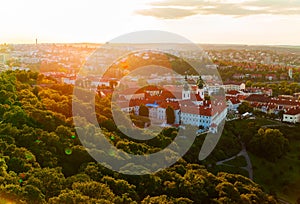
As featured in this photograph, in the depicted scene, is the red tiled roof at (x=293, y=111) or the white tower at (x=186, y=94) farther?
the white tower at (x=186, y=94)

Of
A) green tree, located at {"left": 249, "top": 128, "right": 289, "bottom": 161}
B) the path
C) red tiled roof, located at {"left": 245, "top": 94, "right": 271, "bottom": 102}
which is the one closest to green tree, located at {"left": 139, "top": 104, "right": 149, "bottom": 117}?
the path

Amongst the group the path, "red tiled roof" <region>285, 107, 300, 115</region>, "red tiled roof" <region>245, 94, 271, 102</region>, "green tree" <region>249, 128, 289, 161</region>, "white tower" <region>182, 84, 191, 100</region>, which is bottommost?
the path

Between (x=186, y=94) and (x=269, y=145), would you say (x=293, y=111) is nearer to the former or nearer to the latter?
(x=186, y=94)

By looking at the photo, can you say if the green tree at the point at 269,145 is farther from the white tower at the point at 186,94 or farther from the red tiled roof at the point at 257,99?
the red tiled roof at the point at 257,99

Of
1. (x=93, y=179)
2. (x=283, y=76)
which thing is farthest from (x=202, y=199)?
(x=283, y=76)

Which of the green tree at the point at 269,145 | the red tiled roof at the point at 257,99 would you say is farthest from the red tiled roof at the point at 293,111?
the green tree at the point at 269,145

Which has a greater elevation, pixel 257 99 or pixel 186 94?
pixel 186 94

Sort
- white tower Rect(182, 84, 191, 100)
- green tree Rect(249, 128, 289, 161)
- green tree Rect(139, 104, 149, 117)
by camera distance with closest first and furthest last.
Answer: green tree Rect(249, 128, 289, 161), green tree Rect(139, 104, 149, 117), white tower Rect(182, 84, 191, 100)

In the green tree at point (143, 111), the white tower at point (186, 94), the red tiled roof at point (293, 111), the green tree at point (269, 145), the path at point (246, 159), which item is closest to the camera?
the path at point (246, 159)

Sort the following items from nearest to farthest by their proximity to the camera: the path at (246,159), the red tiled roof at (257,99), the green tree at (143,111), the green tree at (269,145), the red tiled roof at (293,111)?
the path at (246,159), the green tree at (269,145), the green tree at (143,111), the red tiled roof at (293,111), the red tiled roof at (257,99)

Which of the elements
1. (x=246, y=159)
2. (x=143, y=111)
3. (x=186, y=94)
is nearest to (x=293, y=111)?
(x=186, y=94)

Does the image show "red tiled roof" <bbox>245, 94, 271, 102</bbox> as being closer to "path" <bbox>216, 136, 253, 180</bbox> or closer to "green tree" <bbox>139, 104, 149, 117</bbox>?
"path" <bbox>216, 136, 253, 180</bbox>

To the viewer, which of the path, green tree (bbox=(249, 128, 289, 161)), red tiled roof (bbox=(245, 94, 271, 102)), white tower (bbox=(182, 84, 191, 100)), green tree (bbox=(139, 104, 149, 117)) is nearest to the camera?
the path
